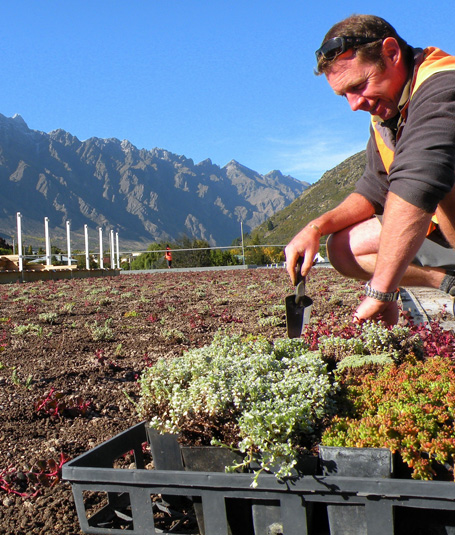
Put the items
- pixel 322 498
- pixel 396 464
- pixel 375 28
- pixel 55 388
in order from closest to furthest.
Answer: pixel 322 498
pixel 396 464
pixel 375 28
pixel 55 388

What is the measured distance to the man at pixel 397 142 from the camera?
2.13 metres

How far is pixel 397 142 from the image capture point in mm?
2391

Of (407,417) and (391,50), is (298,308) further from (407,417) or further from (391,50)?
(391,50)

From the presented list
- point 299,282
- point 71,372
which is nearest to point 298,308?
point 299,282

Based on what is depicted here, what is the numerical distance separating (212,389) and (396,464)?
2.07 feet

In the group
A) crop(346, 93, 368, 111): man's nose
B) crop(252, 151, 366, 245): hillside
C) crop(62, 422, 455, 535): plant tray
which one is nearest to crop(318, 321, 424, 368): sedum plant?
crop(62, 422, 455, 535): plant tray

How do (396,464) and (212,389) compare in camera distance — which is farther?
(212,389)

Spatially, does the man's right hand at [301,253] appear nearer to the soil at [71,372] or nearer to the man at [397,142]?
the man at [397,142]

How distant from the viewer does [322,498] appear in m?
1.54

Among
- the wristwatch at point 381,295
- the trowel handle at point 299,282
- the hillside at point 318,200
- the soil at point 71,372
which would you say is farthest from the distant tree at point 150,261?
the hillside at point 318,200

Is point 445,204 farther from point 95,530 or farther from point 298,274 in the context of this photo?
point 95,530

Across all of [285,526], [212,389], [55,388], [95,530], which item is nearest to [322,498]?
[285,526]

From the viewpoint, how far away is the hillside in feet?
383

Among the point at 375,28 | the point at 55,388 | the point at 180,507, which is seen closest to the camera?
the point at 180,507
